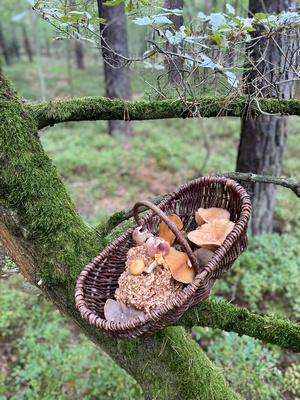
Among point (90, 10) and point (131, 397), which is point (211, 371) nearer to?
point (131, 397)

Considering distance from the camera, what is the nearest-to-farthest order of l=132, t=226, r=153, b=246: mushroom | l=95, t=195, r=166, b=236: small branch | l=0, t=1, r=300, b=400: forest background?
l=132, t=226, r=153, b=246: mushroom < l=95, t=195, r=166, b=236: small branch < l=0, t=1, r=300, b=400: forest background

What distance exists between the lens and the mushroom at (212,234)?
4.94 ft

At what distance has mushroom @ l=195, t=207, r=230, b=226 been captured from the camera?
165 cm

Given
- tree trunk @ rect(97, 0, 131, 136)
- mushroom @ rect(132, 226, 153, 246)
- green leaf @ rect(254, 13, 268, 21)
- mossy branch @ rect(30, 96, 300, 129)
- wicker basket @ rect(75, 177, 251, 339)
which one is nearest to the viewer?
wicker basket @ rect(75, 177, 251, 339)

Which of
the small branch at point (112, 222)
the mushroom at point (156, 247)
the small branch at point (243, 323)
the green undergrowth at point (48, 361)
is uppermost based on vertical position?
the mushroom at point (156, 247)

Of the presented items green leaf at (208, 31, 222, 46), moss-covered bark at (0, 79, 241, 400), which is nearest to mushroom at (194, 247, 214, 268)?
moss-covered bark at (0, 79, 241, 400)

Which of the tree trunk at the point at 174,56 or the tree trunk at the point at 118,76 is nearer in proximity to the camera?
the tree trunk at the point at 174,56

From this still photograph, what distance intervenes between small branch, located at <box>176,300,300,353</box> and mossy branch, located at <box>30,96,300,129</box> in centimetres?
101

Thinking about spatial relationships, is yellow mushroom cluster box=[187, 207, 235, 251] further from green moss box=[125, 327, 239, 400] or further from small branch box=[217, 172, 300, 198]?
green moss box=[125, 327, 239, 400]

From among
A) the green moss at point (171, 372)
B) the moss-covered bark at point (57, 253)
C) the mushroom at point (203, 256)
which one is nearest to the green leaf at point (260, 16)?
the mushroom at point (203, 256)

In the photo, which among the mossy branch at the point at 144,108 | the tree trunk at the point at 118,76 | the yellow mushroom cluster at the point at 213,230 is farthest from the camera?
the tree trunk at the point at 118,76

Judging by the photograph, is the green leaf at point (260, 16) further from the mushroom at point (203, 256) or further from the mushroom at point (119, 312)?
the mushroom at point (119, 312)

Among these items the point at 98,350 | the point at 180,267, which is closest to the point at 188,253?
the point at 180,267

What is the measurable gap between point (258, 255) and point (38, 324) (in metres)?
2.63
